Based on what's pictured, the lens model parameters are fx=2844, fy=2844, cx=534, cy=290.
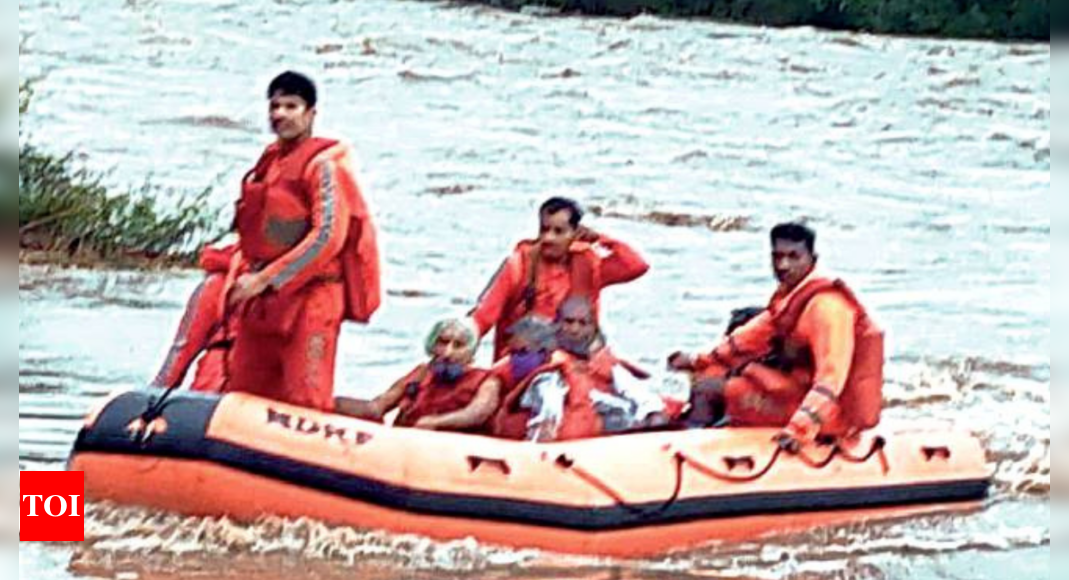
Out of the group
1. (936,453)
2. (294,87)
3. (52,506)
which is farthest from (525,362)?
(52,506)

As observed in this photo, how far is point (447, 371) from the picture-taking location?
7.56m

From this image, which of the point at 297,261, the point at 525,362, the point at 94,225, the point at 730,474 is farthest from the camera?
the point at 94,225

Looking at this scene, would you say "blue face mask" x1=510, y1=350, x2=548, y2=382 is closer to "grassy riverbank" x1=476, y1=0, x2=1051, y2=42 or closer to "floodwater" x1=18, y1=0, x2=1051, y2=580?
"floodwater" x1=18, y1=0, x2=1051, y2=580

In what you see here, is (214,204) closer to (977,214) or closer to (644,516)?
(977,214)

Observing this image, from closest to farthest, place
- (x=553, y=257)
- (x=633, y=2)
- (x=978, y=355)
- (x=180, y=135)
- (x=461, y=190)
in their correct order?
(x=553, y=257)
(x=978, y=355)
(x=461, y=190)
(x=180, y=135)
(x=633, y=2)

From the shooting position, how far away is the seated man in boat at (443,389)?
7.50 metres

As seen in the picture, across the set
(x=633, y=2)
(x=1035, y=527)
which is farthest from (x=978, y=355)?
(x=633, y=2)

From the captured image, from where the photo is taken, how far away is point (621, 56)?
995 inches

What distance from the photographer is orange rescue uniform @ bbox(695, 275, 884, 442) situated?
7426mm

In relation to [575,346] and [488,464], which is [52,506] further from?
[575,346]

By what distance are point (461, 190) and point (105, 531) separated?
982 cm

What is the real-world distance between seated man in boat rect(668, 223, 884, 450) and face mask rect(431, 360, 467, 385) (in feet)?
2.30

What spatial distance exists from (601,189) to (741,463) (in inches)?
410

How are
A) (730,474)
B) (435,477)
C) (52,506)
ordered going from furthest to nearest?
1. (730,474)
2. (435,477)
3. (52,506)
